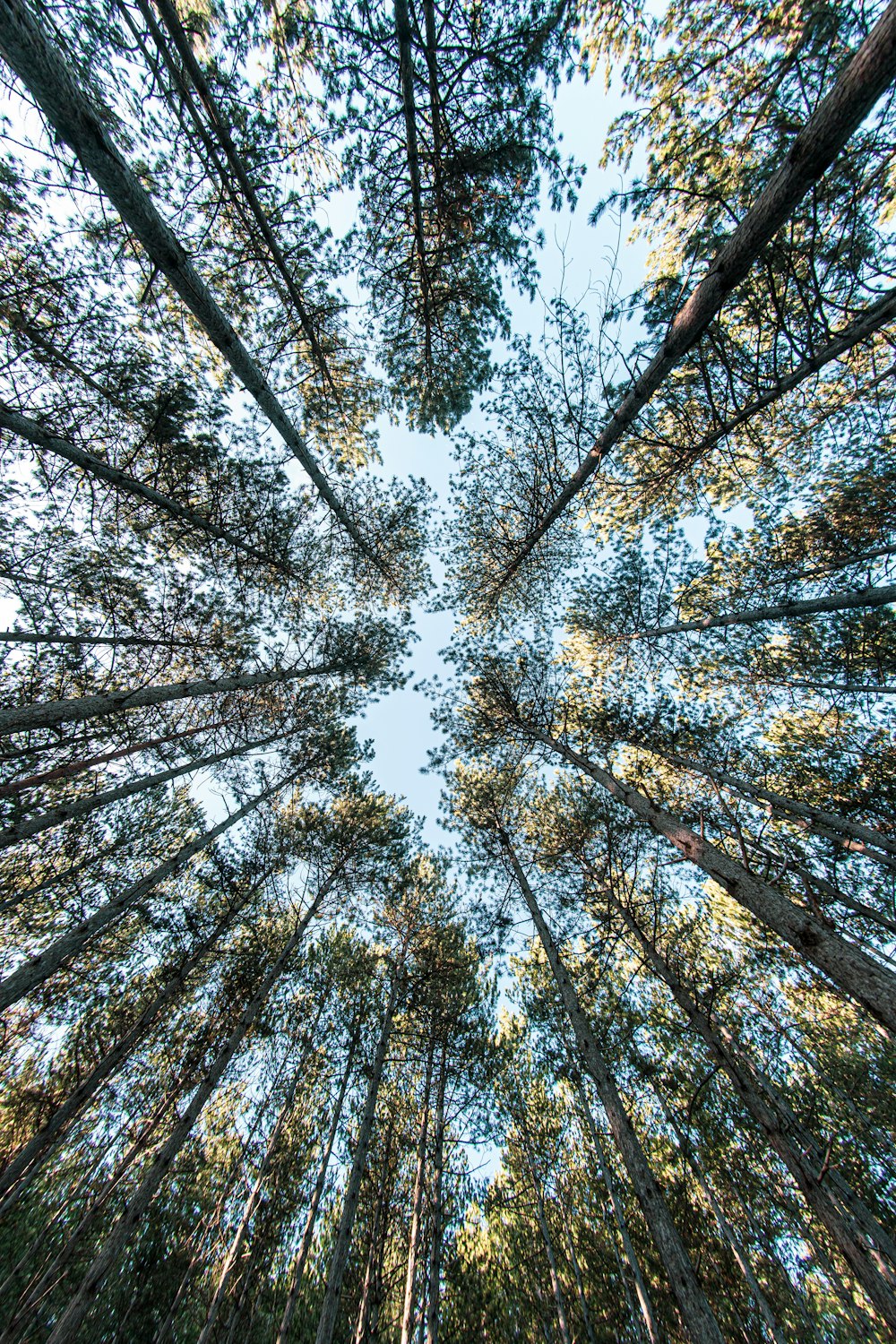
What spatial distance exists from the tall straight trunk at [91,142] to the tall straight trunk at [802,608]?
8.35 meters

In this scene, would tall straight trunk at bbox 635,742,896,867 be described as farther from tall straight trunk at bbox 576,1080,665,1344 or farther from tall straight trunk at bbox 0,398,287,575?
tall straight trunk at bbox 0,398,287,575

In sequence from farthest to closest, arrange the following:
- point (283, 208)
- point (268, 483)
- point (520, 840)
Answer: point (520, 840) → point (268, 483) → point (283, 208)

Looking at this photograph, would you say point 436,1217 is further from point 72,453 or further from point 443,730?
point 72,453

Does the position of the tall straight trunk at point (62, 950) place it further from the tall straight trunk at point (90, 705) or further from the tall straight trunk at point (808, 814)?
the tall straight trunk at point (808, 814)

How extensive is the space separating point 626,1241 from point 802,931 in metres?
10.2

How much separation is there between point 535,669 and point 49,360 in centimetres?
984

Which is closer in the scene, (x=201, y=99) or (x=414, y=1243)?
(x=201, y=99)

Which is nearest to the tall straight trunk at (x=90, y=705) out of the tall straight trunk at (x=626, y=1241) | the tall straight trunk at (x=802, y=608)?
the tall straight trunk at (x=802, y=608)

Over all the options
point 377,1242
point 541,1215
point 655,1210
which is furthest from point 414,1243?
point 655,1210

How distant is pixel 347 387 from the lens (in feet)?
25.9

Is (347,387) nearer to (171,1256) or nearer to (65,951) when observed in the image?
(65,951)

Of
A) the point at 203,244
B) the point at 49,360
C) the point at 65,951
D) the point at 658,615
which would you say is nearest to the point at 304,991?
the point at 65,951

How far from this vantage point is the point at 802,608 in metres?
6.66

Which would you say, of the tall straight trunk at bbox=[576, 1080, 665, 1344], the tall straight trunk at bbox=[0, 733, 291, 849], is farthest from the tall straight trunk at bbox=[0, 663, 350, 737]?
the tall straight trunk at bbox=[576, 1080, 665, 1344]
